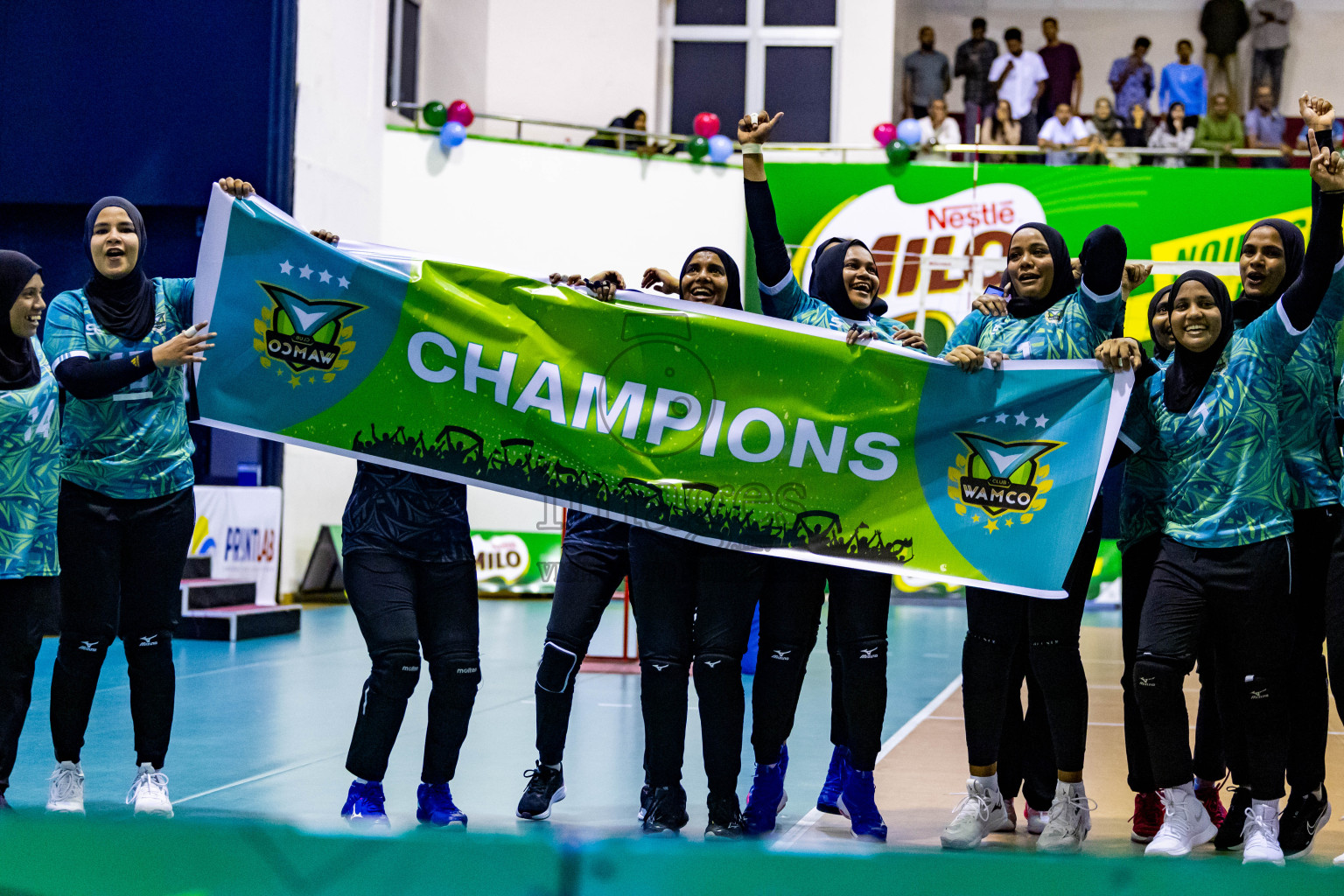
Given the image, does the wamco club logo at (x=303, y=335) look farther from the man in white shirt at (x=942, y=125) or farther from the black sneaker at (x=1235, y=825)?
the man in white shirt at (x=942, y=125)

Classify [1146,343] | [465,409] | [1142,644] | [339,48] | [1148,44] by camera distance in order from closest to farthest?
[1142,644] < [465,409] < [339,48] < [1146,343] < [1148,44]

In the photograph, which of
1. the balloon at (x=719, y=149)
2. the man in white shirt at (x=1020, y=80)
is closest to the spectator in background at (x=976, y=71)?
the man in white shirt at (x=1020, y=80)

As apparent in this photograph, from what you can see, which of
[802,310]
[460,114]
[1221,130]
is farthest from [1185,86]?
[802,310]

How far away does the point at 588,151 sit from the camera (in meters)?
15.8

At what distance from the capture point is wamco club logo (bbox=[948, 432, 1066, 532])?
4.27 meters

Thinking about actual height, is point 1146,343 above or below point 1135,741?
above

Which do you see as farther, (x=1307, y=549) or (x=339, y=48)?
(x=339, y=48)

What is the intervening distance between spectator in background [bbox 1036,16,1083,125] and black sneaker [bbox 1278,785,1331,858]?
48.8 ft

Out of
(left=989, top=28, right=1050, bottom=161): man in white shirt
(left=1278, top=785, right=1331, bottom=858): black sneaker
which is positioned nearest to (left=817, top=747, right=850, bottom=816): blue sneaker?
(left=1278, top=785, right=1331, bottom=858): black sneaker

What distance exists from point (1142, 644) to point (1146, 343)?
1181 centimetres

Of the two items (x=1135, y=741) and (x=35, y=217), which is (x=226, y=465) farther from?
(x=1135, y=741)

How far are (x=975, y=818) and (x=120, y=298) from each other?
3.29 metres

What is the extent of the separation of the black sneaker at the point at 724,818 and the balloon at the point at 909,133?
509 inches

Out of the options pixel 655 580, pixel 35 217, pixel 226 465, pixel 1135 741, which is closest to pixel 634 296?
pixel 655 580
